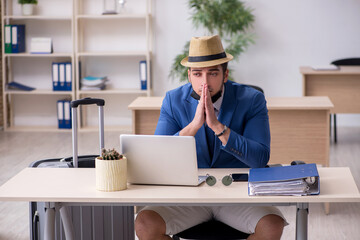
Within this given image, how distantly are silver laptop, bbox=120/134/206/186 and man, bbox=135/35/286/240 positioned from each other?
225 mm

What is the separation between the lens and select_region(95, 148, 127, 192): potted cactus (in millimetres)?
2115

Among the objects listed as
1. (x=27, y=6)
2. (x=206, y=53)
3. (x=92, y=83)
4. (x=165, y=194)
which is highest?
(x=27, y=6)

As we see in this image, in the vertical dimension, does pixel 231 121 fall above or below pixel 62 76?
below

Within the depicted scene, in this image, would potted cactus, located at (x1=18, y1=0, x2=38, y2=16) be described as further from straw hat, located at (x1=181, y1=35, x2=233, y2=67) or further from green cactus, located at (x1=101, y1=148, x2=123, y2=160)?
green cactus, located at (x1=101, y1=148, x2=123, y2=160)

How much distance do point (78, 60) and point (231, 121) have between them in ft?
15.6

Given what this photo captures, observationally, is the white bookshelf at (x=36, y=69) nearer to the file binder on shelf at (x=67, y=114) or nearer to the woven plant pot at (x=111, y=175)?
the file binder on shelf at (x=67, y=114)

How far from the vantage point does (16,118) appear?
Result: 7.58 metres

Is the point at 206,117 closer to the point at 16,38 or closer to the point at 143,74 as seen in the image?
the point at 143,74

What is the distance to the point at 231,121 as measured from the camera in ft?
8.68

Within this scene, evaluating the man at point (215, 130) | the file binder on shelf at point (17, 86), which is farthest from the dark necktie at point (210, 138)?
the file binder on shelf at point (17, 86)

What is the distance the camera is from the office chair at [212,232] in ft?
7.63

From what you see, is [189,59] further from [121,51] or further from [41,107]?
[41,107]

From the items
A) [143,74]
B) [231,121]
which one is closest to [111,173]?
[231,121]

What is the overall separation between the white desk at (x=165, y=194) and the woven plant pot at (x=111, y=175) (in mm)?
30
